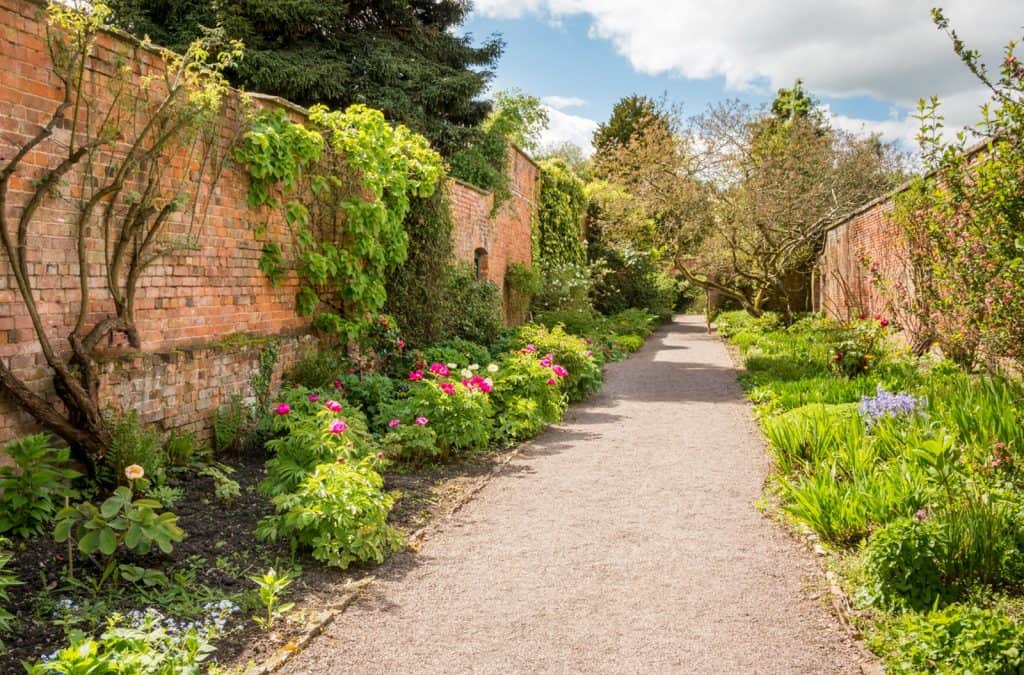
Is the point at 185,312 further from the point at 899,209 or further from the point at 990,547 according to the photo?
the point at 899,209

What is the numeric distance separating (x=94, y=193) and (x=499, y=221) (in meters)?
10.2

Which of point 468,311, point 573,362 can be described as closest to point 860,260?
point 573,362

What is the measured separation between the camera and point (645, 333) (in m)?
21.9

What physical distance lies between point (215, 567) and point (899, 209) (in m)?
9.07

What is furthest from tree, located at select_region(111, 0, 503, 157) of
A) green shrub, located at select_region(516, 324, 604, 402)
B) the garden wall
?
the garden wall

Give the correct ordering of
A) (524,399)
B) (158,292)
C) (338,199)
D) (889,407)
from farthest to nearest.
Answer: (524,399), (338,199), (889,407), (158,292)

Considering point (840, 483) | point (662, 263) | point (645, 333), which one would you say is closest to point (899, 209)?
point (840, 483)

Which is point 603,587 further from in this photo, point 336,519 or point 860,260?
point 860,260

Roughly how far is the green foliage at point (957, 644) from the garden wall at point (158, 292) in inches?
189

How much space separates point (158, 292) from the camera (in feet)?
18.5

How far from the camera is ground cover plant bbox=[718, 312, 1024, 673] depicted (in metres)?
3.02

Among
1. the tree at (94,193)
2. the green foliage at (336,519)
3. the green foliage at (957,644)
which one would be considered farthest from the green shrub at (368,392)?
the green foliage at (957,644)

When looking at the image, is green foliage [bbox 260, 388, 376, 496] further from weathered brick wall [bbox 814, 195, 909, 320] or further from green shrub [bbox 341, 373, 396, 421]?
weathered brick wall [bbox 814, 195, 909, 320]

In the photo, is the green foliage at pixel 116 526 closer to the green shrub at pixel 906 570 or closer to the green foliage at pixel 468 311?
the green shrub at pixel 906 570
